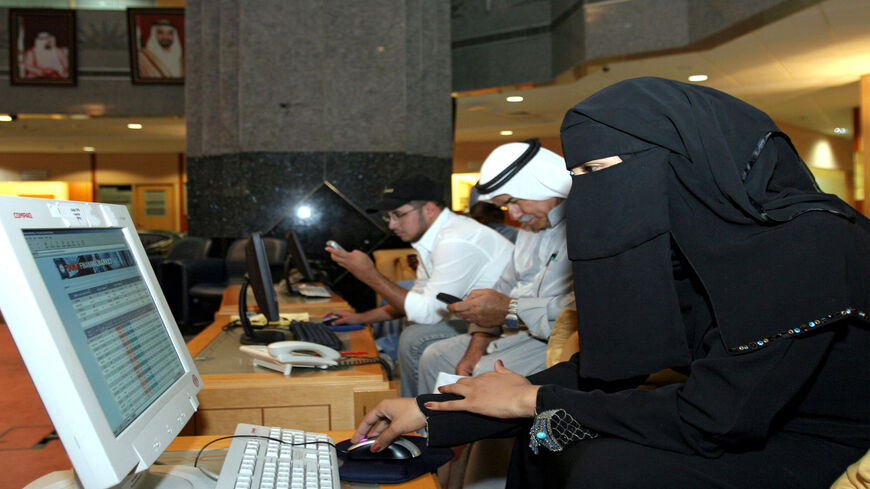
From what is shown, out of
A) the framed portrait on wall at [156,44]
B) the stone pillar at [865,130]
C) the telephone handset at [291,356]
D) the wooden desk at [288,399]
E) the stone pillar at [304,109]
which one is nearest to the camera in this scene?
the wooden desk at [288,399]

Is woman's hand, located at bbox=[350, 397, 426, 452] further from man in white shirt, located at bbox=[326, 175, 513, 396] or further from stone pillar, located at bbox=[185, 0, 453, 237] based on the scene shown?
stone pillar, located at bbox=[185, 0, 453, 237]

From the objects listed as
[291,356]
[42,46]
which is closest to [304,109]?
[291,356]

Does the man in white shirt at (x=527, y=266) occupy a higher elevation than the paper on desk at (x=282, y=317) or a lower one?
higher

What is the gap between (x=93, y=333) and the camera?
84 centimetres

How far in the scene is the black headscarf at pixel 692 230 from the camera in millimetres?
1034

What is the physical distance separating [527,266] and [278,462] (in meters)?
1.88

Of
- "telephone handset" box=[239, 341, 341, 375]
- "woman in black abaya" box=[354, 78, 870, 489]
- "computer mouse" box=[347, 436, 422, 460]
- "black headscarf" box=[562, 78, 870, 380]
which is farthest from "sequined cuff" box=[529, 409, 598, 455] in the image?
"telephone handset" box=[239, 341, 341, 375]

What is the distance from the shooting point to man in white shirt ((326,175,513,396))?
10.6ft

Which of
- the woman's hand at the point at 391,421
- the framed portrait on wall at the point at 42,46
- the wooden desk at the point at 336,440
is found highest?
the framed portrait on wall at the point at 42,46

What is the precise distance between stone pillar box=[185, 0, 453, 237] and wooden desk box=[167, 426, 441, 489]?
5.25 m

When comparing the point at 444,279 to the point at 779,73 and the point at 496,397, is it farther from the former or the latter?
the point at 779,73

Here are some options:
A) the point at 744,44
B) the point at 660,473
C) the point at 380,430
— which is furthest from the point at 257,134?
the point at 660,473

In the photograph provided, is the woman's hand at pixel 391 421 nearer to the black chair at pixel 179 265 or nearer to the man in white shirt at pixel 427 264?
the man in white shirt at pixel 427 264

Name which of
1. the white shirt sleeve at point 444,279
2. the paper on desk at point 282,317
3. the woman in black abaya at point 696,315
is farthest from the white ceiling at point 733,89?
the woman in black abaya at point 696,315
